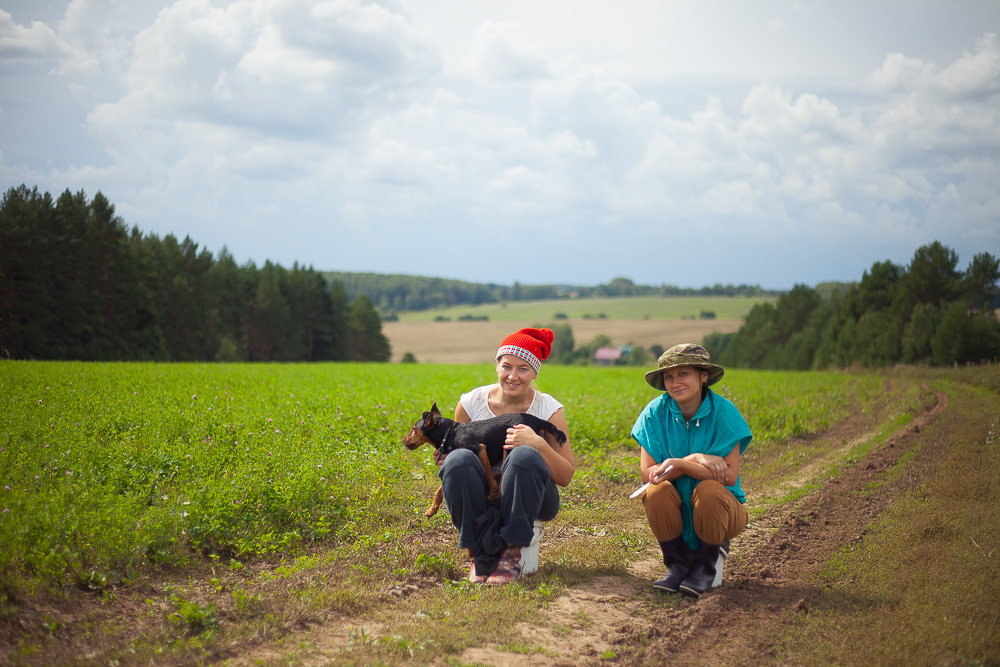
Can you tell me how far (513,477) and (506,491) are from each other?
0.15 metres

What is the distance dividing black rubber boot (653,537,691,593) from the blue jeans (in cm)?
104

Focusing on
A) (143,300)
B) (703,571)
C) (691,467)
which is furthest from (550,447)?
(143,300)

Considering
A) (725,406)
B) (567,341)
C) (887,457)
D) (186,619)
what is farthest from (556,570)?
(567,341)

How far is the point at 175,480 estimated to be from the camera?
568 cm

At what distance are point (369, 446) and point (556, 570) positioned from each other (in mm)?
3944

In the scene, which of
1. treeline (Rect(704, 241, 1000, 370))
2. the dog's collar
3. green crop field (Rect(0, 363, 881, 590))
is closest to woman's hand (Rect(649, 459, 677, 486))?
the dog's collar

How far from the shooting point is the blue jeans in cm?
423

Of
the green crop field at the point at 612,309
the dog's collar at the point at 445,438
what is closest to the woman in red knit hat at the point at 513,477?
the dog's collar at the point at 445,438

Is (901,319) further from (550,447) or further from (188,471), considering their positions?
(188,471)

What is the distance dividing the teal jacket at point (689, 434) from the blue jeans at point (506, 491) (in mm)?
864

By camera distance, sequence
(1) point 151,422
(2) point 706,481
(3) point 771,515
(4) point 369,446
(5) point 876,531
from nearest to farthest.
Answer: (2) point 706,481
(5) point 876,531
(3) point 771,515
(1) point 151,422
(4) point 369,446

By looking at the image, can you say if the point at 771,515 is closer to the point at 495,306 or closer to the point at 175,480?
the point at 175,480

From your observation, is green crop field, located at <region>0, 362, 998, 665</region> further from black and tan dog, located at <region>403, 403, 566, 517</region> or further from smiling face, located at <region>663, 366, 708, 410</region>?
smiling face, located at <region>663, 366, 708, 410</region>

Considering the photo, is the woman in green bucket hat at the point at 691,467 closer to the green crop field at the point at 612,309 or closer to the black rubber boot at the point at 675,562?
the black rubber boot at the point at 675,562
